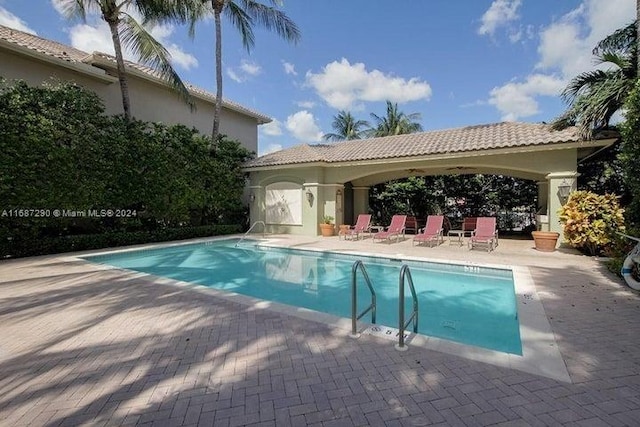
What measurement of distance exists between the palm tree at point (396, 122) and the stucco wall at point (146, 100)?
16006mm

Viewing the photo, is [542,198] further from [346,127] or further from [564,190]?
[346,127]

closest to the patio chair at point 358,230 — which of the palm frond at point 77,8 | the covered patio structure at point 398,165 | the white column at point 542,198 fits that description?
the covered patio structure at point 398,165

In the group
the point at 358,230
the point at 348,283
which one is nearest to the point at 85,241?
the point at 348,283

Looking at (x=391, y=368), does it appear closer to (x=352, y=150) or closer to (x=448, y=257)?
(x=448, y=257)

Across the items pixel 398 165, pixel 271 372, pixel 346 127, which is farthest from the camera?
pixel 346 127

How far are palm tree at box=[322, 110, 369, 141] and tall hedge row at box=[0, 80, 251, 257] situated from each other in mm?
22904

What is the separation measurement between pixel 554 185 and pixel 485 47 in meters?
8.83

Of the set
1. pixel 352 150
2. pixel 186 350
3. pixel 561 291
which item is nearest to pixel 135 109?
pixel 352 150

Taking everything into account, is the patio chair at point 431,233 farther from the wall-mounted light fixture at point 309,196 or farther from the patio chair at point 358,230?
the wall-mounted light fixture at point 309,196

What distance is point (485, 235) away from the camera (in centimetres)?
1270

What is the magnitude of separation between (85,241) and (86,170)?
9.28 feet

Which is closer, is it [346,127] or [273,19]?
[273,19]

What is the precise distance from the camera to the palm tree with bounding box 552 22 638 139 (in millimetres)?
9523

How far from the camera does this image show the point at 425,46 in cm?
1783
